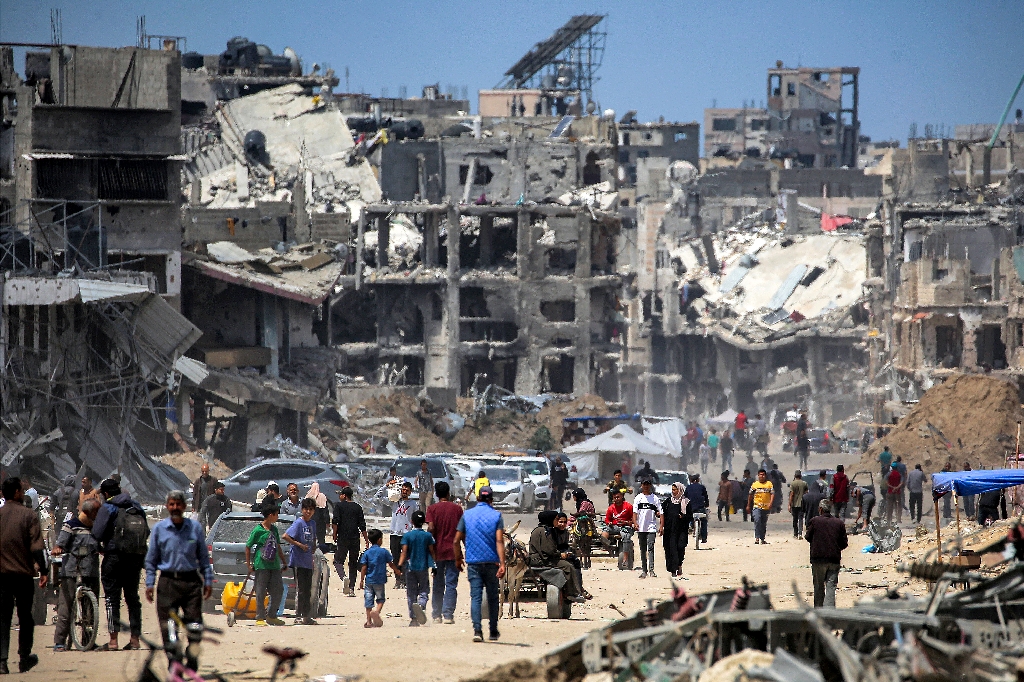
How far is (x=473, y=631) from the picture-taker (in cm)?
1394

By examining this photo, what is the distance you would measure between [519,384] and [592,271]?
5.83 m

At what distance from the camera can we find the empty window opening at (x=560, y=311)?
59.6 m

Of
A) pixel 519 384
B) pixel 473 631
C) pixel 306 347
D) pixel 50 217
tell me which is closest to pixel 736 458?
pixel 519 384

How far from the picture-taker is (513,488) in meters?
30.1

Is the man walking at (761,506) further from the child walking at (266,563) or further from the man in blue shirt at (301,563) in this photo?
the child walking at (266,563)

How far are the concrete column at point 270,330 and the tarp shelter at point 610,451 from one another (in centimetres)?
804

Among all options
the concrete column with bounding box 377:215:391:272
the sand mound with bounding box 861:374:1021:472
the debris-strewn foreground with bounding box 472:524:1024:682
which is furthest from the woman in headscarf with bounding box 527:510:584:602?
the concrete column with bounding box 377:215:391:272

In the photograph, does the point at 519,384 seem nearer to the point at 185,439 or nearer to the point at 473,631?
the point at 185,439

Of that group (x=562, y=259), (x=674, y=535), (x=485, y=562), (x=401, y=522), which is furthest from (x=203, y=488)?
(x=562, y=259)

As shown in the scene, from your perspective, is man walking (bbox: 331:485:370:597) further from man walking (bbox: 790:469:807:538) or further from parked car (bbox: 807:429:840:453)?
parked car (bbox: 807:429:840:453)

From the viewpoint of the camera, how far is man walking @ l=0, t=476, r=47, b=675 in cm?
1132

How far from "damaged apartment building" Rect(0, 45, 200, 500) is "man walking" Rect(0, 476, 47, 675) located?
14.1m

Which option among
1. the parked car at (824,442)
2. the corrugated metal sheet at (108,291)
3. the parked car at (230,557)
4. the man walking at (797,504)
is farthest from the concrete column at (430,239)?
the parked car at (230,557)

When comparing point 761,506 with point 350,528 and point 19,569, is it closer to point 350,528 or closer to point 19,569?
point 350,528
